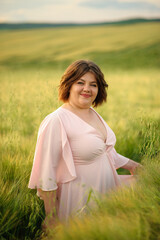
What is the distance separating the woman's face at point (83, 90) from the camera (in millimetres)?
1865

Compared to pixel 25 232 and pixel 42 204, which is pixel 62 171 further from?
pixel 25 232

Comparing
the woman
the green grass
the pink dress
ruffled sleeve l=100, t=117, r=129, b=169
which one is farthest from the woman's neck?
the green grass

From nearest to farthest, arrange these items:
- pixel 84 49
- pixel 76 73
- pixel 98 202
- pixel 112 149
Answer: pixel 98 202
pixel 76 73
pixel 112 149
pixel 84 49

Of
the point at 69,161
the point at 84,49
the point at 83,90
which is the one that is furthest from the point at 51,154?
the point at 84,49

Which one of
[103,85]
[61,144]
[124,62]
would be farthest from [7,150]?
[124,62]

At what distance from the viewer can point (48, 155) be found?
66.1 inches

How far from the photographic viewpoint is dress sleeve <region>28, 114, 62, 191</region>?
167 cm

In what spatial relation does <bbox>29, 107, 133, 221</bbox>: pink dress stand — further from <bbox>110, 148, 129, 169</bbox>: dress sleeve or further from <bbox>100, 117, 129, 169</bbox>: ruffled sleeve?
<bbox>110, 148, 129, 169</bbox>: dress sleeve

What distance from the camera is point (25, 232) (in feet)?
5.28

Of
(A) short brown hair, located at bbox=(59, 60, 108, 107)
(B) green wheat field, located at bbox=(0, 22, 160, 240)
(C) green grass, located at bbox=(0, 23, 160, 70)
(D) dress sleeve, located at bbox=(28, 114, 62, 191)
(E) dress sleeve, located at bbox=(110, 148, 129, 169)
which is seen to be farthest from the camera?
(C) green grass, located at bbox=(0, 23, 160, 70)

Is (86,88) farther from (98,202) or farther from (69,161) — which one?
(98,202)

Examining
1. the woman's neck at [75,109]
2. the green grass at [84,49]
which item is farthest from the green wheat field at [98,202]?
the green grass at [84,49]

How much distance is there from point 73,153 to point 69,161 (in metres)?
0.09

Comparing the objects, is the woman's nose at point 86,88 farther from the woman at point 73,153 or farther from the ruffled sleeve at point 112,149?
the ruffled sleeve at point 112,149
